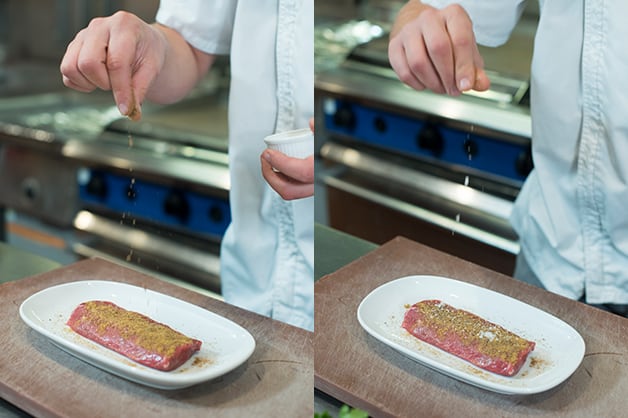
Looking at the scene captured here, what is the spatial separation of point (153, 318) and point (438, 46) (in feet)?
1.05

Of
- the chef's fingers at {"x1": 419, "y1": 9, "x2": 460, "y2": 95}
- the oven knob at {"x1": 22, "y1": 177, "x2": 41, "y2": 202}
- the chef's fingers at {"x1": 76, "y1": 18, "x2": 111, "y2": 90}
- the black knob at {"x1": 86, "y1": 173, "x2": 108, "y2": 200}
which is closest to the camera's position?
the chef's fingers at {"x1": 419, "y1": 9, "x2": 460, "y2": 95}

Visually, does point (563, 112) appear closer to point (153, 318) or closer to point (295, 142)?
point (295, 142)

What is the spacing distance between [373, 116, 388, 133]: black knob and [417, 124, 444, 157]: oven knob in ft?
0.09

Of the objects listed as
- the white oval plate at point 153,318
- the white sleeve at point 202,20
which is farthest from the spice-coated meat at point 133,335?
the white sleeve at point 202,20

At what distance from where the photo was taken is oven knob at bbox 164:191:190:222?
669mm

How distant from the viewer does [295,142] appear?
0.55 m

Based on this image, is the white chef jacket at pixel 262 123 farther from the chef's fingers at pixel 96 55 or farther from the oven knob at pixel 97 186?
the oven knob at pixel 97 186

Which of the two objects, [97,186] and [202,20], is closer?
[202,20]

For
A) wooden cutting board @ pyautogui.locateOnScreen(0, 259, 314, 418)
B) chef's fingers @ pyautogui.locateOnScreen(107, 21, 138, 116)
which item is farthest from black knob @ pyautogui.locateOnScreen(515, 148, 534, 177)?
chef's fingers @ pyautogui.locateOnScreen(107, 21, 138, 116)

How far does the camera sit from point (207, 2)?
1.97 feet

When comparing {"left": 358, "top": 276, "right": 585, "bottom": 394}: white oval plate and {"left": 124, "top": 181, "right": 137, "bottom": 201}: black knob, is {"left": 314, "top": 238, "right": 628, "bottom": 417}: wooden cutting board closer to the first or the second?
{"left": 358, "top": 276, "right": 585, "bottom": 394}: white oval plate

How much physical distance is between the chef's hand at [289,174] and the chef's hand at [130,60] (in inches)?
5.1

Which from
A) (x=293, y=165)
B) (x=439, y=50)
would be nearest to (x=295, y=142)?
(x=293, y=165)

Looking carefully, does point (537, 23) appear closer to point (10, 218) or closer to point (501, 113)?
point (501, 113)
